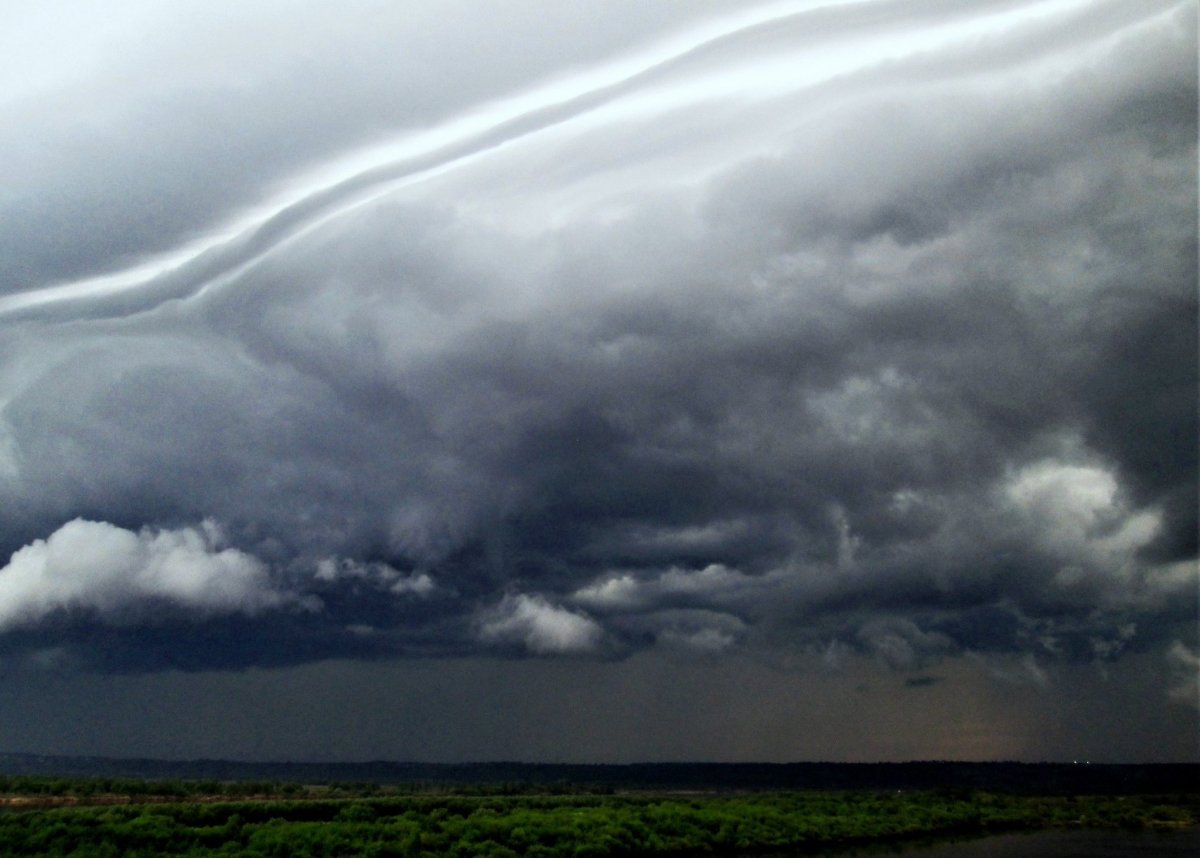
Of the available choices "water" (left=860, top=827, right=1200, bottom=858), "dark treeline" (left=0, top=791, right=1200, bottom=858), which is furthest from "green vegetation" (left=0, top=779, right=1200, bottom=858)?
"water" (left=860, top=827, right=1200, bottom=858)

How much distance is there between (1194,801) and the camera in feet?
390

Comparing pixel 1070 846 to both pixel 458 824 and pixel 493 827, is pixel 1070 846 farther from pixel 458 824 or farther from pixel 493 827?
pixel 458 824

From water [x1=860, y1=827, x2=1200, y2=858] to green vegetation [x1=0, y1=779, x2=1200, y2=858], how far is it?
7.19 meters

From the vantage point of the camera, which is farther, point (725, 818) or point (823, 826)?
point (823, 826)

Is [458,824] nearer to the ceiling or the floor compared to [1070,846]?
nearer to the ceiling

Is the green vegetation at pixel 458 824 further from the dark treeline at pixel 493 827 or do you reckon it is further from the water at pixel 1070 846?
the water at pixel 1070 846

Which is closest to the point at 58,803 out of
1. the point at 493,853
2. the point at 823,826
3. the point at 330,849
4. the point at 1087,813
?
the point at 330,849

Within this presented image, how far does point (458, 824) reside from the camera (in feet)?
199

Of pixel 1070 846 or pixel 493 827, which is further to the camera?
pixel 1070 846

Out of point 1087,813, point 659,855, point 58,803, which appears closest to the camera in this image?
point 659,855

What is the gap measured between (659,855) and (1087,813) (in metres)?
61.5

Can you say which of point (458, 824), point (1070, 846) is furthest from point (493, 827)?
point (1070, 846)

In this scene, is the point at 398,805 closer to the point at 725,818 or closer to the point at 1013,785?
the point at 725,818

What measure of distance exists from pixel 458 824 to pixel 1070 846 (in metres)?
44.4
